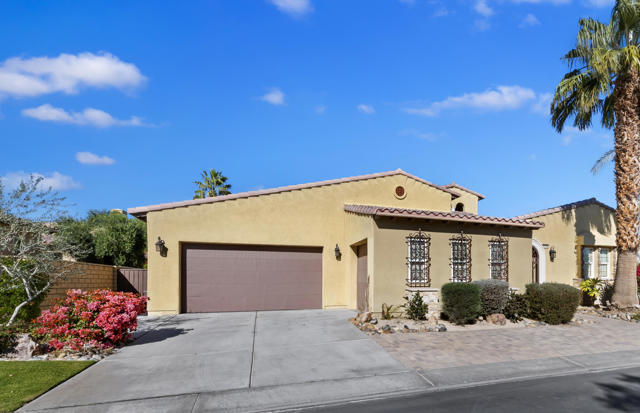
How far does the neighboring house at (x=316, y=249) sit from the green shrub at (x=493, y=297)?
1.27 metres

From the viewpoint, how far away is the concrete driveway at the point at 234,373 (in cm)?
567

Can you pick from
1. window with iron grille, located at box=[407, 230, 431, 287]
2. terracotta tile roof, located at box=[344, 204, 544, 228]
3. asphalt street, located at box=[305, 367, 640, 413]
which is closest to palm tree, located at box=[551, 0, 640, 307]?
terracotta tile roof, located at box=[344, 204, 544, 228]

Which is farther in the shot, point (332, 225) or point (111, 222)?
point (111, 222)

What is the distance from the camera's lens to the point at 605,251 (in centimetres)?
1769

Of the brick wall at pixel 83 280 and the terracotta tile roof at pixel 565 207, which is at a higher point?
the terracotta tile roof at pixel 565 207

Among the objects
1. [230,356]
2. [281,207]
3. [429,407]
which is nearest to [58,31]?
[281,207]

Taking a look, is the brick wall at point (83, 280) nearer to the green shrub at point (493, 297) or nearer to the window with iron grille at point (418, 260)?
the window with iron grille at point (418, 260)

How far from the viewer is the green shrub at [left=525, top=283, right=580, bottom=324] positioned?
1144 centimetres

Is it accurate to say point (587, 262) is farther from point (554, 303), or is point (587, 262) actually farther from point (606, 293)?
point (554, 303)

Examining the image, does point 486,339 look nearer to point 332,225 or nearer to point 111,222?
point 332,225

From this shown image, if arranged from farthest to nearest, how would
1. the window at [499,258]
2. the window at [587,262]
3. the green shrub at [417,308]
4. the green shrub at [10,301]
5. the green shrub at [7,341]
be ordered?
the window at [587,262] → the window at [499,258] → the green shrub at [417,308] → the green shrub at [10,301] → the green shrub at [7,341]

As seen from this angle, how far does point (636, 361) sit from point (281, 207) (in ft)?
35.5

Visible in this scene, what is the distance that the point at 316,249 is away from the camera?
14695 mm

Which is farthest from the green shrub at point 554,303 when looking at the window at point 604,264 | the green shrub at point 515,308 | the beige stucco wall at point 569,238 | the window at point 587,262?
the window at point 604,264
